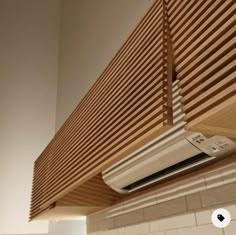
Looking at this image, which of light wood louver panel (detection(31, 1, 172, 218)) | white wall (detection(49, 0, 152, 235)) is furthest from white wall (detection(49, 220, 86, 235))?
light wood louver panel (detection(31, 1, 172, 218))

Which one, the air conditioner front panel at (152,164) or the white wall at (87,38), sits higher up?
the white wall at (87,38)

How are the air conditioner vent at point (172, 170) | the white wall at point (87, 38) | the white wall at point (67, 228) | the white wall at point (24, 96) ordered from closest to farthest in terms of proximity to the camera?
the air conditioner vent at point (172, 170), the white wall at point (87, 38), the white wall at point (67, 228), the white wall at point (24, 96)

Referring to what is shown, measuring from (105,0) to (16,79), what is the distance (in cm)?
149

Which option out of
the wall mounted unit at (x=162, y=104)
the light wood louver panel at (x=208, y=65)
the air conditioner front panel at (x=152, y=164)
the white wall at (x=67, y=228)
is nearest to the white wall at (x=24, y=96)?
the white wall at (x=67, y=228)

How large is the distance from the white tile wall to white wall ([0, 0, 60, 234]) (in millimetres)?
1748

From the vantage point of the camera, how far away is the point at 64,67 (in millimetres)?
3871

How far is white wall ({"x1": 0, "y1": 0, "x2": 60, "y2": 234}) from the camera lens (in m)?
3.27

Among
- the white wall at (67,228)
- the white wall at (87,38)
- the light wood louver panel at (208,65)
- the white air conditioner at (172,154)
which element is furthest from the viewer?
the white wall at (67,228)

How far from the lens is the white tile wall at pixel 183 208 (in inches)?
43.5

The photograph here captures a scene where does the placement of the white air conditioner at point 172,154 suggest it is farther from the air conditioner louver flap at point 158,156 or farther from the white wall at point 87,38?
the white wall at point 87,38

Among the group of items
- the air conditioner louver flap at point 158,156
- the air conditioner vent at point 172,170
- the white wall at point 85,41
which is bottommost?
the air conditioner vent at point 172,170

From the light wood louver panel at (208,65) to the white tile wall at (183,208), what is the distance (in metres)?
0.30

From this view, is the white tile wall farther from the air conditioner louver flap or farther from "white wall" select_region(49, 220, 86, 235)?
"white wall" select_region(49, 220, 86, 235)

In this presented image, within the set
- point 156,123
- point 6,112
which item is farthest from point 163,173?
point 6,112
